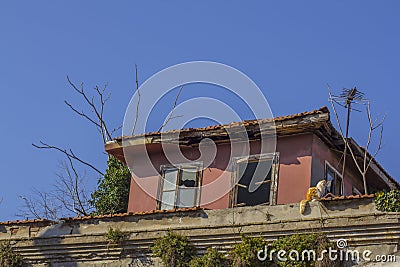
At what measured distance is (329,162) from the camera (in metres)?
20.7

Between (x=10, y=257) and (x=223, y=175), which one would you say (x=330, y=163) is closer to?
(x=223, y=175)

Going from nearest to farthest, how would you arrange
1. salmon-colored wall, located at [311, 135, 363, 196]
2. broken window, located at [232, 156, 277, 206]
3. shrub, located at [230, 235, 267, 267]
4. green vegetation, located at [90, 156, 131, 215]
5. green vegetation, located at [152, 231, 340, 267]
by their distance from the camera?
1. green vegetation, located at [152, 231, 340, 267]
2. shrub, located at [230, 235, 267, 267]
3. broken window, located at [232, 156, 277, 206]
4. salmon-colored wall, located at [311, 135, 363, 196]
5. green vegetation, located at [90, 156, 131, 215]

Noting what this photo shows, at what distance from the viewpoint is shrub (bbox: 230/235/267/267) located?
16.6 m

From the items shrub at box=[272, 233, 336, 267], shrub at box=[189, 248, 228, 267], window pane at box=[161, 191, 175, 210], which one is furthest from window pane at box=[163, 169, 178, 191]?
shrub at box=[272, 233, 336, 267]

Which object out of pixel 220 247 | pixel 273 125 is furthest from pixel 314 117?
pixel 220 247

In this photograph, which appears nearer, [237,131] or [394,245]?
[394,245]

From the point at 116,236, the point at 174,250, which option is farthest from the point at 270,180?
the point at 116,236

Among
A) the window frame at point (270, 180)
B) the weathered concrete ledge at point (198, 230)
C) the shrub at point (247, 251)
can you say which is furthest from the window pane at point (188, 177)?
the shrub at point (247, 251)

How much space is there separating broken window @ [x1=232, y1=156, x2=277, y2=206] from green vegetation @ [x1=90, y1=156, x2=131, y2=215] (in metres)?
4.95

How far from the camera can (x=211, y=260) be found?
17.0m

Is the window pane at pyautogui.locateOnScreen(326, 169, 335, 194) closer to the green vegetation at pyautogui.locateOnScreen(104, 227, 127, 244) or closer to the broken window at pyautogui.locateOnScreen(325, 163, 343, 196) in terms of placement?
the broken window at pyautogui.locateOnScreen(325, 163, 343, 196)

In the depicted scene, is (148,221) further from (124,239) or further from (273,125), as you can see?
(273,125)

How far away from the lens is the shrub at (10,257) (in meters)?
19.4

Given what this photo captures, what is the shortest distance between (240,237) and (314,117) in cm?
393
